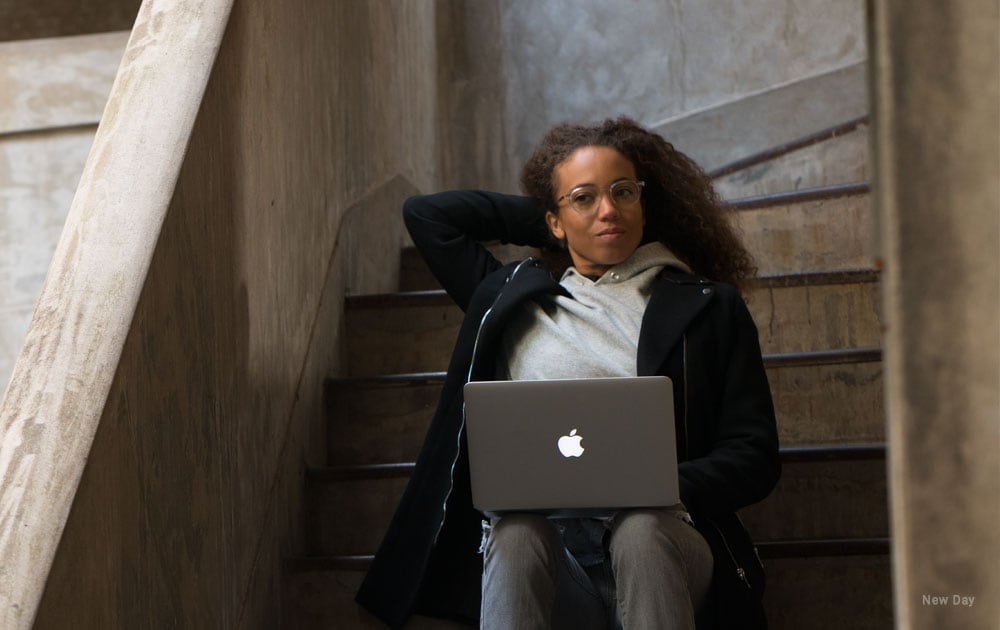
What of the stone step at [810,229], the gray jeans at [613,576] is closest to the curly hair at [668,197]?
the gray jeans at [613,576]

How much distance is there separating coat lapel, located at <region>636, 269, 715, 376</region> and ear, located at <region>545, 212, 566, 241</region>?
0.26 meters

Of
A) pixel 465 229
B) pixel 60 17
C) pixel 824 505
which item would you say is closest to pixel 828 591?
pixel 824 505

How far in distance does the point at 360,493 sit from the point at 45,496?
1152 mm

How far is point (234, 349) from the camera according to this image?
2129 millimetres

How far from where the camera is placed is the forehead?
2357mm

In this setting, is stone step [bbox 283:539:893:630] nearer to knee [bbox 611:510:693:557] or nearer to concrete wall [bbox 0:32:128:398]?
knee [bbox 611:510:693:557]

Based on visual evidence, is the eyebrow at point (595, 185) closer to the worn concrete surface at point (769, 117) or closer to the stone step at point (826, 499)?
the stone step at point (826, 499)

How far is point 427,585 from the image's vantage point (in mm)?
2166

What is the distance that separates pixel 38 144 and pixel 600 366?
2.77 meters

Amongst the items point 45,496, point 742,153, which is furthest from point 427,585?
point 742,153

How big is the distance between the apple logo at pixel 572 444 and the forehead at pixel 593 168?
0.74 m

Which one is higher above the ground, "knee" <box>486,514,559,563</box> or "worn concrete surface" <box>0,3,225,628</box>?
"worn concrete surface" <box>0,3,225,628</box>

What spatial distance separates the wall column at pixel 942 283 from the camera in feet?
1.56

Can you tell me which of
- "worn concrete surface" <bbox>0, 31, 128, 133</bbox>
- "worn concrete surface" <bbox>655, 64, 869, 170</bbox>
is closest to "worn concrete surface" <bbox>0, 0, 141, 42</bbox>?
"worn concrete surface" <bbox>0, 31, 128, 133</bbox>
